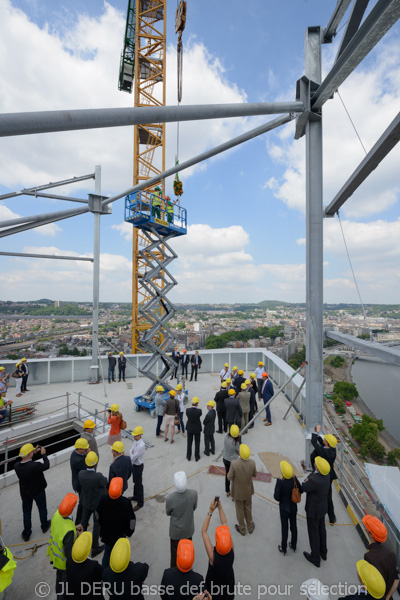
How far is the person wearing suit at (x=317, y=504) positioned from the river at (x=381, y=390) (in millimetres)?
59956

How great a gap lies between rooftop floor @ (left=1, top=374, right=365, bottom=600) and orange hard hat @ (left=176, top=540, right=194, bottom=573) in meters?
1.98

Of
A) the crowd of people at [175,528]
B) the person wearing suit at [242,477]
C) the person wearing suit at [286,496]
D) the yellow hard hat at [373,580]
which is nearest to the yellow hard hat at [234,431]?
the crowd of people at [175,528]

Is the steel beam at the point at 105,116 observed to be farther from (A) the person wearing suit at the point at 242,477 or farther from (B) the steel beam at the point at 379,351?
(A) the person wearing suit at the point at 242,477

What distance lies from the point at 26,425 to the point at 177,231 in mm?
8702

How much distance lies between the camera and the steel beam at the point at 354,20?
13.8ft

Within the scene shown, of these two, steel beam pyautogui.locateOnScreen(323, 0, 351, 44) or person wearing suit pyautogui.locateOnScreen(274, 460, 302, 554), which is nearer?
person wearing suit pyautogui.locateOnScreen(274, 460, 302, 554)

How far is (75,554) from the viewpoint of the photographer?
8.87ft

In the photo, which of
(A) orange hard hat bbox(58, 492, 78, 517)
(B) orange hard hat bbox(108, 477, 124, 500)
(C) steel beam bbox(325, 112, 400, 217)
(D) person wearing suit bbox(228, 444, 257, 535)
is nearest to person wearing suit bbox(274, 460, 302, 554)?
(D) person wearing suit bbox(228, 444, 257, 535)

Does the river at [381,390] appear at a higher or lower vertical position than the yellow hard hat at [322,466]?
lower

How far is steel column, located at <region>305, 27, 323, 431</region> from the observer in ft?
20.4

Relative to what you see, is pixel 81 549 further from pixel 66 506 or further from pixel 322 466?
pixel 322 466

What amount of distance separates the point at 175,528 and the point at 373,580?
2.49 meters

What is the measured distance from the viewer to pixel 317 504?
4055mm

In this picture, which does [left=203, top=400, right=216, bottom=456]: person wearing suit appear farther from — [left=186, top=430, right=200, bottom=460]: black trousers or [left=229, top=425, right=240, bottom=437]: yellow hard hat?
[left=229, top=425, right=240, bottom=437]: yellow hard hat
